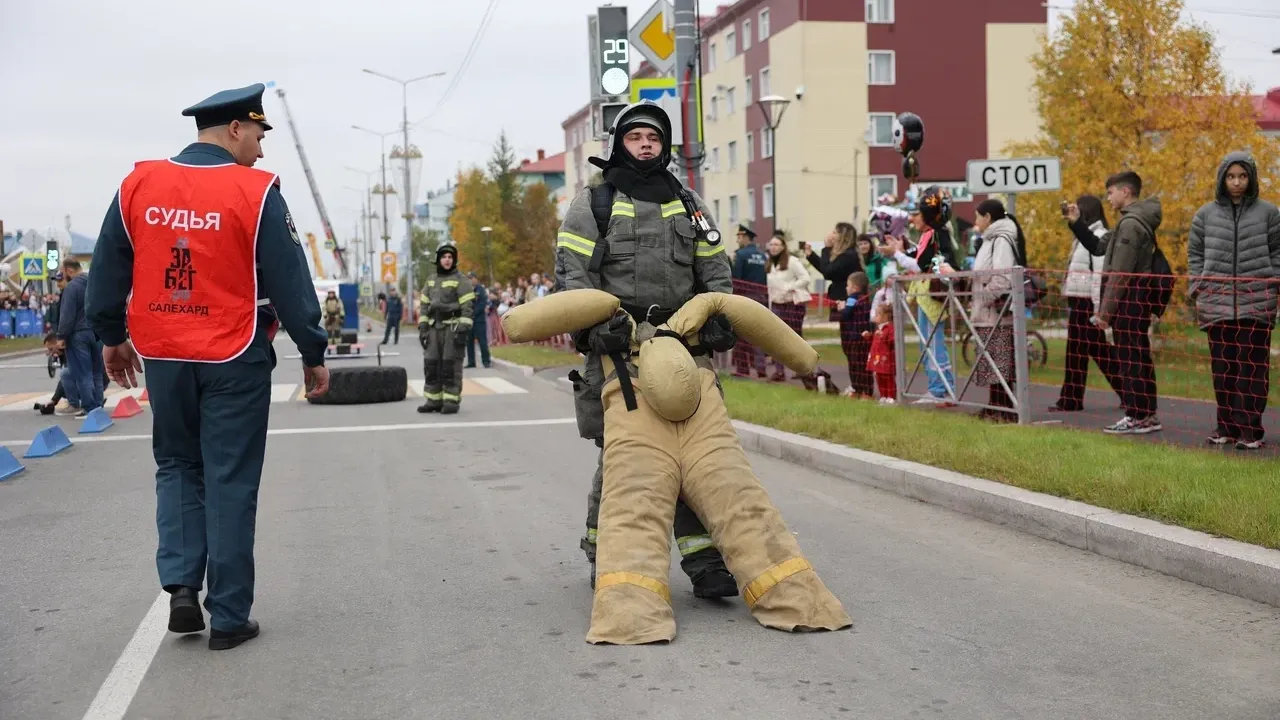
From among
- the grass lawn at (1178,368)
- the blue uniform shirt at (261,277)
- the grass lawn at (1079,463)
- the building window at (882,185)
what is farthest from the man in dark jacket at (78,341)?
the building window at (882,185)

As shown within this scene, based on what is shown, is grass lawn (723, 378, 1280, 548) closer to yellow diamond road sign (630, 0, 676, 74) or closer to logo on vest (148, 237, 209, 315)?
logo on vest (148, 237, 209, 315)

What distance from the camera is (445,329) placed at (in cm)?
1457

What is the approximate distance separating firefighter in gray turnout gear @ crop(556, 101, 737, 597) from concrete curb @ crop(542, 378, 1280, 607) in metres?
2.04

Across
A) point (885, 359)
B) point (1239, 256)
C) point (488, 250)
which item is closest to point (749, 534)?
point (1239, 256)

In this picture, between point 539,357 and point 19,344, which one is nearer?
point 539,357

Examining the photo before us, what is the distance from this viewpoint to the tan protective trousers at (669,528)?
4918 mm

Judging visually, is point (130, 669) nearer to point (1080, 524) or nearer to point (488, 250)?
point (1080, 524)

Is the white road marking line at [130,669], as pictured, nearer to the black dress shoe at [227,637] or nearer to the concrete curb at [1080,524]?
the black dress shoe at [227,637]

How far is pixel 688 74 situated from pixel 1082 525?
9.75 m

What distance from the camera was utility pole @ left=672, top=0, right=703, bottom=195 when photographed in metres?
15.1

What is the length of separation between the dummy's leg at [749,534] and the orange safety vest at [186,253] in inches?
70.9

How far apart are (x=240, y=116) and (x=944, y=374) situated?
791 centimetres

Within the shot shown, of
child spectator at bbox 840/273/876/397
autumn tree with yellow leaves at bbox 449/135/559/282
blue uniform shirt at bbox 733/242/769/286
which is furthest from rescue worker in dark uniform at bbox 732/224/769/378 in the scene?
autumn tree with yellow leaves at bbox 449/135/559/282

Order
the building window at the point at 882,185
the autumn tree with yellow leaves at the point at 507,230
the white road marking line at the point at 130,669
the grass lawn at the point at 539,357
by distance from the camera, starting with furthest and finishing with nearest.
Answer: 1. the autumn tree with yellow leaves at the point at 507,230
2. the building window at the point at 882,185
3. the grass lawn at the point at 539,357
4. the white road marking line at the point at 130,669
